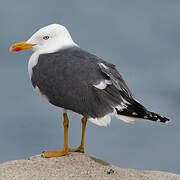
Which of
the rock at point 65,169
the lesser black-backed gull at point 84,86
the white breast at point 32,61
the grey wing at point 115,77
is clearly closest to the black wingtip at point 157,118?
the lesser black-backed gull at point 84,86

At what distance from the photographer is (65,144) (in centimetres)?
706

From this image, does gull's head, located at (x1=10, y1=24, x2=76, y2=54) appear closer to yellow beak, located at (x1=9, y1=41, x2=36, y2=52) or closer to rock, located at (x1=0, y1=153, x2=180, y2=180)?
yellow beak, located at (x1=9, y1=41, x2=36, y2=52)

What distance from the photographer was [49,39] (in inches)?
279

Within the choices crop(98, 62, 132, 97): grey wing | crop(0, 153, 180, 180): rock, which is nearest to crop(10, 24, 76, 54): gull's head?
crop(98, 62, 132, 97): grey wing

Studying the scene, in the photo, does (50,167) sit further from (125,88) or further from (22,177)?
(125,88)

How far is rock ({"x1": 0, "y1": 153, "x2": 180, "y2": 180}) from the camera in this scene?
6.46 m

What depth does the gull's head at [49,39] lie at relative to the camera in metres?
7.04

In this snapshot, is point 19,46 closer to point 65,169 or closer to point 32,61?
point 32,61

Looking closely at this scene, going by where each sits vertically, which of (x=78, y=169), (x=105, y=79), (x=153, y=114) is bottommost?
(x=78, y=169)

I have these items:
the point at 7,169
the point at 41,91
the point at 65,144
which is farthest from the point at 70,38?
the point at 7,169

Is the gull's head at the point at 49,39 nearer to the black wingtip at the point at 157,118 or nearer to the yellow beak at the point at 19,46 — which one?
the yellow beak at the point at 19,46

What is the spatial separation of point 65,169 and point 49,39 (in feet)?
6.65

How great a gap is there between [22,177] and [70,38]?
234cm

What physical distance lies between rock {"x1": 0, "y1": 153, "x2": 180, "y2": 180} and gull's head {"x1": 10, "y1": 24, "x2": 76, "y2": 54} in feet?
5.59
